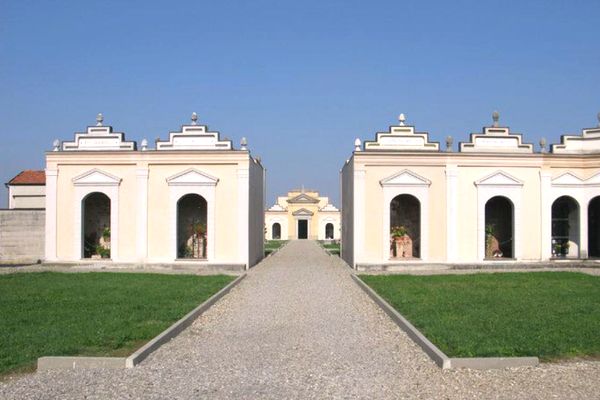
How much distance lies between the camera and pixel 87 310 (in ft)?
41.7

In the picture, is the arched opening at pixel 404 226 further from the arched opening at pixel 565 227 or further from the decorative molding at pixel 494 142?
the arched opening at pixel 565 227

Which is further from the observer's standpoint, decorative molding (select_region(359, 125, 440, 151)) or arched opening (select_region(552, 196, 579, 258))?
arched opening (select_region(552, 196, 579, 258))

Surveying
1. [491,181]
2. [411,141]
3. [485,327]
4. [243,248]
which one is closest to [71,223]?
[243,248]

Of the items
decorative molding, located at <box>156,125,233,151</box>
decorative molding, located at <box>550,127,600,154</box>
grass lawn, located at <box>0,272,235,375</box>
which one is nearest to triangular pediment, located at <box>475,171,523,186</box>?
decorative molding, located at <box>550,127,600,154</box>

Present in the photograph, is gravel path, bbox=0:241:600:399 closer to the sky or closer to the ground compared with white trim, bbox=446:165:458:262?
closer to the ground

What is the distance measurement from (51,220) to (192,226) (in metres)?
5.46

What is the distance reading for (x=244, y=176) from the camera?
2419 centimetres

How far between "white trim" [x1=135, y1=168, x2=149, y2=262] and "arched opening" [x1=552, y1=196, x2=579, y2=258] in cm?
1589

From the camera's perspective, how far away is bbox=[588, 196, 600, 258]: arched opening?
27.1m

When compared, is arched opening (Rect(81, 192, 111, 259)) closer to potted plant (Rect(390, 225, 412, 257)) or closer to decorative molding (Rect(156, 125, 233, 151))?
decorative molding (Rect(156, 125, 233, 151))

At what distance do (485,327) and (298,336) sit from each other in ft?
10.2

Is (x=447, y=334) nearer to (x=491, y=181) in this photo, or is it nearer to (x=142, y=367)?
(x=142, y=367)

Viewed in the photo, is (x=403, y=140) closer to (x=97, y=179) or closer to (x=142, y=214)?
(x=142, y=214)

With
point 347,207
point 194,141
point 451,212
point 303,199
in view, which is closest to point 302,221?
point 303,199
